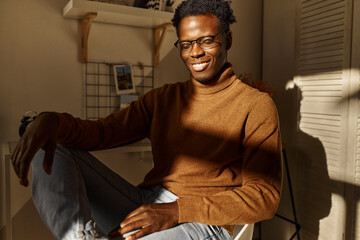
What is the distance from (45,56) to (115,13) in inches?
18.3

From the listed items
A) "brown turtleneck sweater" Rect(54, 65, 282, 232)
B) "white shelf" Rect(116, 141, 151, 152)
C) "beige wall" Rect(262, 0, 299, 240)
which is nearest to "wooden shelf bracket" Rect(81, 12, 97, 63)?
"white shelf" Rect(116, 141, 151, 152)

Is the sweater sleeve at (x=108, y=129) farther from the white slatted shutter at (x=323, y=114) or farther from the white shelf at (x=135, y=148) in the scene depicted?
the white slatted shutter at (x=323, y=114)

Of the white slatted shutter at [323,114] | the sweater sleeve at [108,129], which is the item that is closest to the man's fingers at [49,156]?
the sweater sleeve at [108,129]

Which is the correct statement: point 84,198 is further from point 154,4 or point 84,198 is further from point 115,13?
point 154,4

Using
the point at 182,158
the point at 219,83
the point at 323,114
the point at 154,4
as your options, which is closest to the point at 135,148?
the point at 182,158

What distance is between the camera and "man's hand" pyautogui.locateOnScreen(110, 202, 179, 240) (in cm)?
104

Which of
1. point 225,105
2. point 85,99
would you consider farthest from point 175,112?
point 85,99

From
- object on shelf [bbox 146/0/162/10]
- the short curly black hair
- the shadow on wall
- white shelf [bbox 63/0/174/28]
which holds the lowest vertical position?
the shadow on wall

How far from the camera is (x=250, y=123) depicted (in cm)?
123

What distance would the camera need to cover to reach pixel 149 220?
1.06 metres

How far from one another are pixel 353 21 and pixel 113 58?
133 cm

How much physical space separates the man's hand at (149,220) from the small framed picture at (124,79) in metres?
1.18

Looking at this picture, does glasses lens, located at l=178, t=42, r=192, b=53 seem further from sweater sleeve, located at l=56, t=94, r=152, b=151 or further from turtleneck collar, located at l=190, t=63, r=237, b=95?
sweater sleeve, located at l=56, t=94, r=152, b=151

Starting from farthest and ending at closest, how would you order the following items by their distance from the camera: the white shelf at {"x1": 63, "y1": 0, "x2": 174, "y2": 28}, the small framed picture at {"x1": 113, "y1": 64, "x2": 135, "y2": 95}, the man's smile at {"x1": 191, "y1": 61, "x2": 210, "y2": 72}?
1. the small framed picture at {"x1": 113, "y1": 64, "x2": 135, "y2": 95}
2. the white shelf at {"x1": 63, "y1": 0, "x2": 174, "y2": 28}
3. the man's smile at {"x1": 191, "y1": 61, "x2": 210, "y2": 72}
